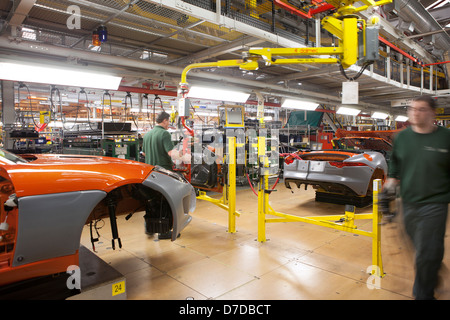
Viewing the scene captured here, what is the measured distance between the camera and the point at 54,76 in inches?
204

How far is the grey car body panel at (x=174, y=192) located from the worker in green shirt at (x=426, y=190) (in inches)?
71.4

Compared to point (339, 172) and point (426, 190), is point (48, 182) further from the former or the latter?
point (339, 172)

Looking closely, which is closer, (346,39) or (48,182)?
(48,182)

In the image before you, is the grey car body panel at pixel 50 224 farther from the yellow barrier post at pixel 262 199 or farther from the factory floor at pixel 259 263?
the yellow barrier post at pixel 262 199

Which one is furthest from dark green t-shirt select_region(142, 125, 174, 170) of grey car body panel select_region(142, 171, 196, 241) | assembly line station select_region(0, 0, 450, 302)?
grey car body panel select_region(142, 171, 196, 241)

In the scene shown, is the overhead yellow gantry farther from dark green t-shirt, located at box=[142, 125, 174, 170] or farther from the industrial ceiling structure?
dark green t-shirt, located at box=[142, 125, 174, 170]

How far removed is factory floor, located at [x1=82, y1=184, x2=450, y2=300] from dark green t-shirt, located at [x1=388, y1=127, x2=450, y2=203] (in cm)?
42

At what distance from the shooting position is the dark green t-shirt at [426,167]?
2049mm

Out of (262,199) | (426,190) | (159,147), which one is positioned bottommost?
(262,199)

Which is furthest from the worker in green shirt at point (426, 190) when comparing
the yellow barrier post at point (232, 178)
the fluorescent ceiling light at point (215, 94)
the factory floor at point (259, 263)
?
the fluorescent ceiling light at point (215, 94)

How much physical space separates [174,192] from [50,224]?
3.18ft

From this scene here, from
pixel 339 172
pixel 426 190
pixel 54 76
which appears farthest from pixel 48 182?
pixel 54 76
